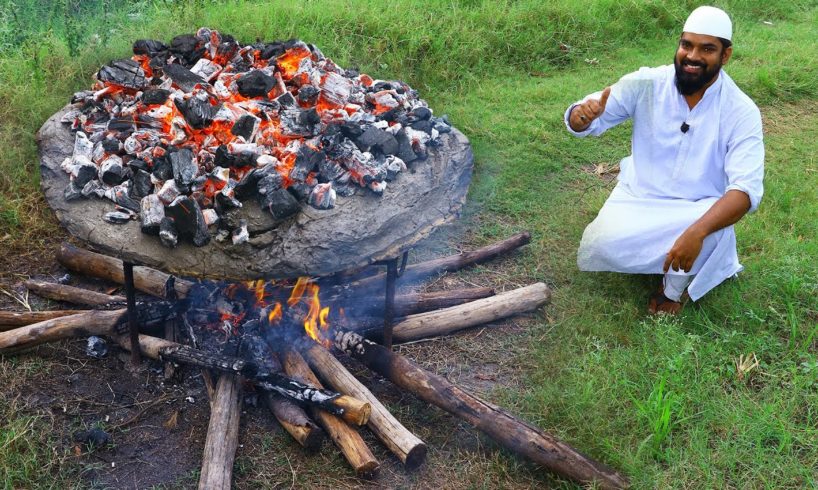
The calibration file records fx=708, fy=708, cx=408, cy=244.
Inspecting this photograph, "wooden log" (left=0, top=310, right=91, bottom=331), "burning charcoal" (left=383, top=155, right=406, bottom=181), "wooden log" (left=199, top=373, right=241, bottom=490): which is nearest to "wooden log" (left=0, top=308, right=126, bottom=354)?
"wooden log" (left=0, top=310, right=91, bottom=331)

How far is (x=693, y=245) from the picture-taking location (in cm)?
408

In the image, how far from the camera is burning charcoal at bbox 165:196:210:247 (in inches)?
123

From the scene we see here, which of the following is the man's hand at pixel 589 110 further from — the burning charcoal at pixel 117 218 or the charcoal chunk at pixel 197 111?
the burning charcoal at pixel 117 218

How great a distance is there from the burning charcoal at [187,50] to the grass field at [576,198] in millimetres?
1729

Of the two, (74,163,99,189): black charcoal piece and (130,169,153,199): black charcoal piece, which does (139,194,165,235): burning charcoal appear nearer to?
(130,169,153,199): black charcoal piece

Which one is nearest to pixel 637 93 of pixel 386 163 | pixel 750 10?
pixel 386 163

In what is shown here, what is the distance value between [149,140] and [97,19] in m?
3.92

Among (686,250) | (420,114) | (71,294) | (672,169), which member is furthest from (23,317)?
(672,169)

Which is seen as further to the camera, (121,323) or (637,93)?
(637,93)

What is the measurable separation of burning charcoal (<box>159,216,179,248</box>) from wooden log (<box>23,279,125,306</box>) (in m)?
1.37

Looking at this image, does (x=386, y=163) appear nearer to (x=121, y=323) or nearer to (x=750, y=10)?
(x=121, y=323)

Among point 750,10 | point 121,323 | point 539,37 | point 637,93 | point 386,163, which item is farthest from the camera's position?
point 750,10

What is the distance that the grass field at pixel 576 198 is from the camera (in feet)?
11.4

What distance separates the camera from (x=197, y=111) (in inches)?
140
